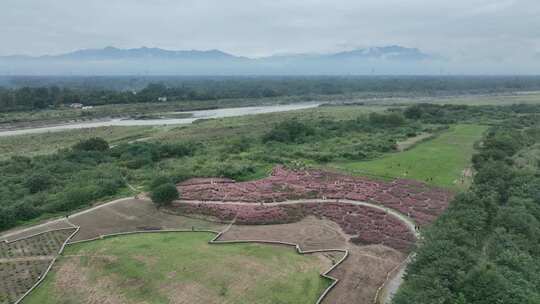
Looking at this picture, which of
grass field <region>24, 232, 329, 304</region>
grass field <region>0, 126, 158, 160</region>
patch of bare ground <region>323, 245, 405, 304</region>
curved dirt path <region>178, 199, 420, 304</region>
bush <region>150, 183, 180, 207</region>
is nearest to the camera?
grass field <region>24, 232, 329, 304</region>

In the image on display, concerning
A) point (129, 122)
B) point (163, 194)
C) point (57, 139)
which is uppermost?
point (129, 122)

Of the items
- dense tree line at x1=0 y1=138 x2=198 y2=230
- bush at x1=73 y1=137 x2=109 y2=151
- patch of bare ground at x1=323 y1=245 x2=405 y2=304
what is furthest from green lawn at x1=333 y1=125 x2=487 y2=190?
bush at x1=73 y1=137 x2=109 y2=151

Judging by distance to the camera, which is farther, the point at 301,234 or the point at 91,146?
the point at 91,146

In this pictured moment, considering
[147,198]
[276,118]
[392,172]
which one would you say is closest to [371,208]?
[392,172]

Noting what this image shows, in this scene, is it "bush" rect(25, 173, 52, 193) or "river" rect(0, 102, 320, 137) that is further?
"river" rect(0, 102, 320, 137)

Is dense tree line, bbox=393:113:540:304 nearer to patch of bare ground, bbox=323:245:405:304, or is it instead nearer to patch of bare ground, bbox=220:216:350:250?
patch of bare ground, bbox=323:245:405:304

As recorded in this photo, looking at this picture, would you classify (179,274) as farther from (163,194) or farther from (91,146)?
(91,146)

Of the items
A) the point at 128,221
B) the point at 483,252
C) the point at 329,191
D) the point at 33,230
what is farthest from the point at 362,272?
the point at 33,230
